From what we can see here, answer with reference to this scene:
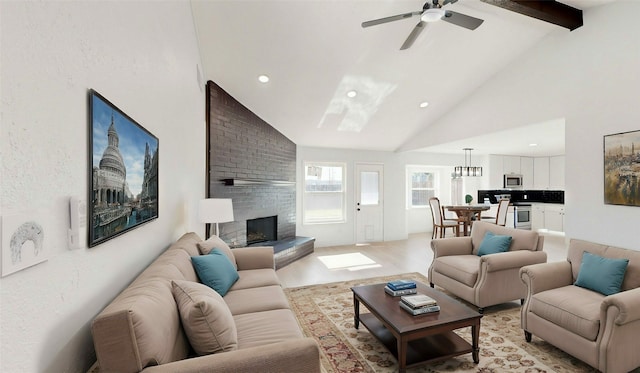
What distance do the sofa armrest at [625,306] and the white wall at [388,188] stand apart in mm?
4732

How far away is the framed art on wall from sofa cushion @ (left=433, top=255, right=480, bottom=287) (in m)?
1.47

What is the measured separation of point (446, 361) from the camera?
2.18 m

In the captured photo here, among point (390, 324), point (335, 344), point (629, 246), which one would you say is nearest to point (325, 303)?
point (335, 344)

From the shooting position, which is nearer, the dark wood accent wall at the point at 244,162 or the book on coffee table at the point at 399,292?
the book on coffee table at the point at 399,292

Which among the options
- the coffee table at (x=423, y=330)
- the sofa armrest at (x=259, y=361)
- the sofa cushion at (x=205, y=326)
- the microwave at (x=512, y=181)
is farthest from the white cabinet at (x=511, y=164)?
the sofa cushion at (x=205, y=326)

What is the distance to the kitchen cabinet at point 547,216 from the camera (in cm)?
738

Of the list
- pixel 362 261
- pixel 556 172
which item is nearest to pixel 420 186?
pixel 556 172

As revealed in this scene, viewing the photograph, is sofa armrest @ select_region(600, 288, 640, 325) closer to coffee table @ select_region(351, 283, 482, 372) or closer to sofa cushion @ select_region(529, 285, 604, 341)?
sofa cushion @ select_region(529, 285, 604, 341)

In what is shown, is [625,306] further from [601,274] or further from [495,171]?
[495,171]

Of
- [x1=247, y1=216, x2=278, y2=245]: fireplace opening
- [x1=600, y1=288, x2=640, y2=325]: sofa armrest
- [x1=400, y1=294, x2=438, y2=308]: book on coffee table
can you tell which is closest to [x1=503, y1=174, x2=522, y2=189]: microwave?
[x1=247, y1=216, x2=278, y2=245]: fireplace opening

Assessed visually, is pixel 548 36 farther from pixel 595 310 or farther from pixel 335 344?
pixel 335 344

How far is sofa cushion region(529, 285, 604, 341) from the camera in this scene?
198 cm

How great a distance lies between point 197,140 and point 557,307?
12.2 feet

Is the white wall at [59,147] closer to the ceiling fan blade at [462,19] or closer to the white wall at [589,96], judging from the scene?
the ceiling fan blade at [462,19]
